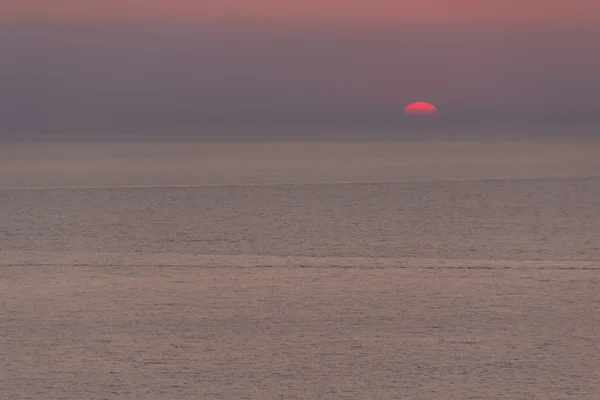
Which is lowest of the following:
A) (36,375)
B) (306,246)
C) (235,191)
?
(36,375)

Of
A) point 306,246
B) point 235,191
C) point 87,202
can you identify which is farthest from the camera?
point 235,191

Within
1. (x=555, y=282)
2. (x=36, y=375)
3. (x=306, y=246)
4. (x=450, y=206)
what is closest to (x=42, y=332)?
(x=36, y=375)

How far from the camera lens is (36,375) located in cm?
573

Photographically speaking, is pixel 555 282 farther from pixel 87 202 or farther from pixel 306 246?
pixel 87 202

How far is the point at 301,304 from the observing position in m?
7.77

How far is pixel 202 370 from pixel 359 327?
4.80 ft

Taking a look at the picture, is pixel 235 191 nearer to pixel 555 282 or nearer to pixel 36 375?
pixel 555 282

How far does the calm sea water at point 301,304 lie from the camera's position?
566 cm

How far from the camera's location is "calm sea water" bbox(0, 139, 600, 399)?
5.66m

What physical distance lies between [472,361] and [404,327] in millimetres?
995

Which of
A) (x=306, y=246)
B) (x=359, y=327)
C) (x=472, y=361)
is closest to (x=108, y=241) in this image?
(x=306, y=246)

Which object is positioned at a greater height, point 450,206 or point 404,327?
point 450,206

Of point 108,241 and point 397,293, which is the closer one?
point 397,293

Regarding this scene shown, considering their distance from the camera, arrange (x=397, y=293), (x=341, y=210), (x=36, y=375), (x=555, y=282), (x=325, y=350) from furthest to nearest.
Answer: (x=341, y=210) < (x=555, y=282) < (x=397, y=293) < (x=325, y=350) < (x=36, y=375)
